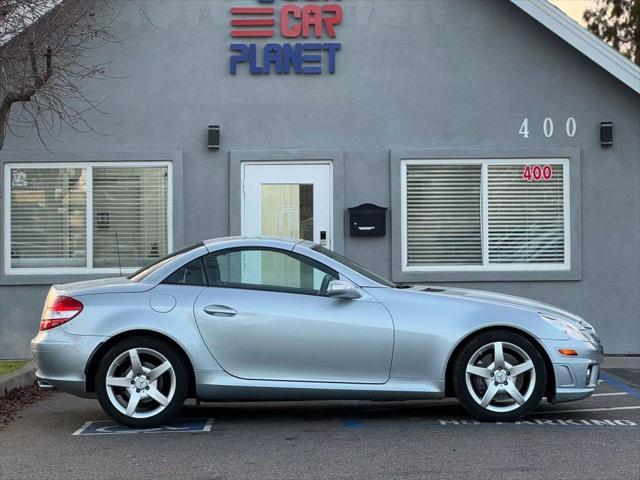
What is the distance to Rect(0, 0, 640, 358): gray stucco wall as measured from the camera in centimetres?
1206

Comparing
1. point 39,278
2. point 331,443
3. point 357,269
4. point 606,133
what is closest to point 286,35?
point 606,133

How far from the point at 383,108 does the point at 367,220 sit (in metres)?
1.41

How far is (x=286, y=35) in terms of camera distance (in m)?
12.0

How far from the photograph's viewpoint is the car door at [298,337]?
24.1 feet

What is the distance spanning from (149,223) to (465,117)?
4122 millimetres

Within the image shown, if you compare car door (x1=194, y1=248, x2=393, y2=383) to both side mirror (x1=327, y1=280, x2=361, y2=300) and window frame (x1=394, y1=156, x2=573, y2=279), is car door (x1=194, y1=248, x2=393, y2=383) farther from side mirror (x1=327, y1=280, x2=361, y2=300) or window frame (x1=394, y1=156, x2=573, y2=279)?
window frame (x1=394, y1=156, x2=573, y2=279)

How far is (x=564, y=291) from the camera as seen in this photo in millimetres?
12047

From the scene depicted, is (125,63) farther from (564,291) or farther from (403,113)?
(564,291)

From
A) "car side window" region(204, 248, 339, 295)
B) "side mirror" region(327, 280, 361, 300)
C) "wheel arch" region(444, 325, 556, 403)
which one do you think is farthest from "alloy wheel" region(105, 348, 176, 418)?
"wheel arch" region(444, 325, 556, 403)

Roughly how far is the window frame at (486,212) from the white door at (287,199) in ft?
3.00

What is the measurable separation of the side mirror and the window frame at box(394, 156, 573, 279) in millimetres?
4678

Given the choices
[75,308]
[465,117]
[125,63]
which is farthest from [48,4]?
[465,117]

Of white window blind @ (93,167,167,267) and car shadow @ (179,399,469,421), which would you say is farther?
white window blind @ (93,167,167,267)

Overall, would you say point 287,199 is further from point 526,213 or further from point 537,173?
point 537,173
